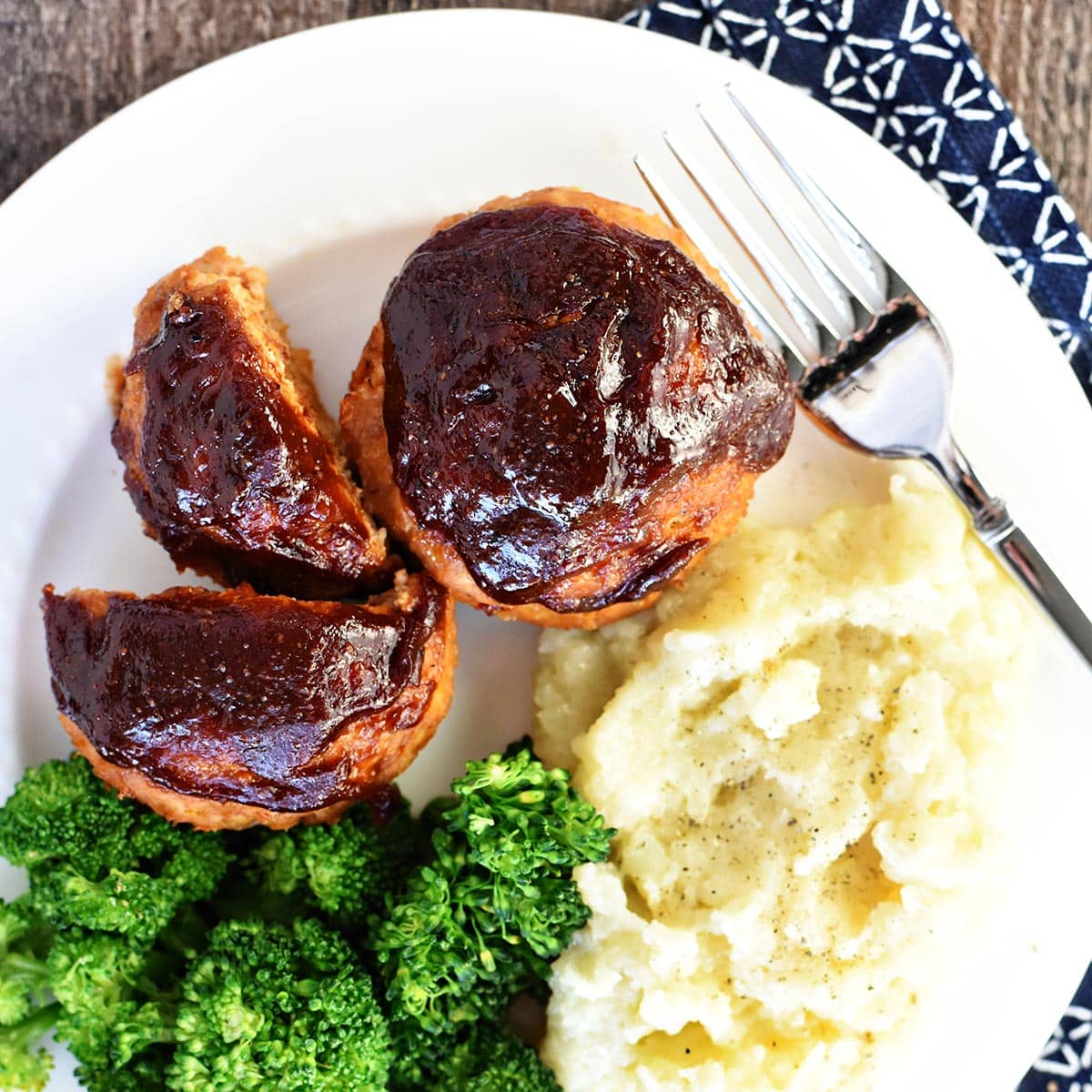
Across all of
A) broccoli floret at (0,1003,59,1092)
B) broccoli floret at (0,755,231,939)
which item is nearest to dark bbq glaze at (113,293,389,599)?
broccoli floret at (0,755,231,939)

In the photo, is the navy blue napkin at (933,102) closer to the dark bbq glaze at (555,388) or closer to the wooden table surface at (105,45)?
the wooden table surface at (105,45)

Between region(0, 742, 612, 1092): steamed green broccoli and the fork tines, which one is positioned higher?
the fork tines

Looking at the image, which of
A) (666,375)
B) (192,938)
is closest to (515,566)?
(666,375)

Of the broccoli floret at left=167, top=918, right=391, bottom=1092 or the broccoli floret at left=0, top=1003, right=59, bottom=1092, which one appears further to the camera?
the broccoli floret at left=0, top=1003, right=59, bottom=1092

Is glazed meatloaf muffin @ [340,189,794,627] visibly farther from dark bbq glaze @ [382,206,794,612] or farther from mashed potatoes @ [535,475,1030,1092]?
mashed potatoes @ [535,475,1030,1092]

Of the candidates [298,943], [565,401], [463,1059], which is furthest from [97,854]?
[565,401]

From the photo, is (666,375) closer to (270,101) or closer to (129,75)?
(270,101)

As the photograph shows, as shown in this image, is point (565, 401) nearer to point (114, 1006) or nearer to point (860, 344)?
point (860, 344)
